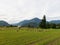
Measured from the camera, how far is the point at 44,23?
130 metres

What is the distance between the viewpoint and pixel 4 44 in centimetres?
2638

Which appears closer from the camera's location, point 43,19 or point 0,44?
point 0,44

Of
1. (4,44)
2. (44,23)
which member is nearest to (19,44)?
(4,44)

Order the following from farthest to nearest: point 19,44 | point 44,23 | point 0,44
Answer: point 44,23, point 19,44, point 0,44

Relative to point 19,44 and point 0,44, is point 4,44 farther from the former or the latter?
point 19,44

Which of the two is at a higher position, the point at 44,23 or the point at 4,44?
the point at 44,23

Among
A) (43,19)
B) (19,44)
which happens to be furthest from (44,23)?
(19,44)

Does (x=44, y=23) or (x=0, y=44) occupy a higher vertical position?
(x=44, y=23)

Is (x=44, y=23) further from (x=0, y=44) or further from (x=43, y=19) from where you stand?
(x=0, y=44)

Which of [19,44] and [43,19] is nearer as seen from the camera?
[19,44]

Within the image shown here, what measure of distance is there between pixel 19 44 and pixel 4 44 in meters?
2.54

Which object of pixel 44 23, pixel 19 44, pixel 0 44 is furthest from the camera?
pixel 44 23

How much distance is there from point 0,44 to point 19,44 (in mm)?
3103

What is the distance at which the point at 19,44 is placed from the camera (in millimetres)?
27969
